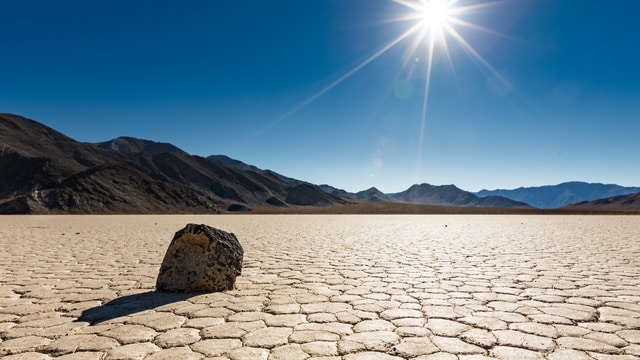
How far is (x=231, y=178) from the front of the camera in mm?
94562

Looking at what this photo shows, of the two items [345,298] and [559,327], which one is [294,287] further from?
[559,327]

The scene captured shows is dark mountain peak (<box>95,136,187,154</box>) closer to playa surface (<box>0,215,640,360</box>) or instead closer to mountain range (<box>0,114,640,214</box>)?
mountain range (<box>0,114,640,214</box>)

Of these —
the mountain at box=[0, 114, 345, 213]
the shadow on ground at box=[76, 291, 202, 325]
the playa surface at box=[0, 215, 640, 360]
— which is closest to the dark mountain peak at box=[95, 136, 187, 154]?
the mountain at box=[0, 114, 345, 213]

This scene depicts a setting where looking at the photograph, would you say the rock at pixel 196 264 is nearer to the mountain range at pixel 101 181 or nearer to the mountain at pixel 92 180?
the mountain range at pixel 101 181

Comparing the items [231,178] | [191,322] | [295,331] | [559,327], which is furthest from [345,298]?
[231,178]

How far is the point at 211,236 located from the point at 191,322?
1.35 meters

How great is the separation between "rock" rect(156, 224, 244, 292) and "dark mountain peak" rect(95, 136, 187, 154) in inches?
5575

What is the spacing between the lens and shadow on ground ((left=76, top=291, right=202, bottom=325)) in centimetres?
336

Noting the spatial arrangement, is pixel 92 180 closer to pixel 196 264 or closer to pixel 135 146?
pixel 196 264

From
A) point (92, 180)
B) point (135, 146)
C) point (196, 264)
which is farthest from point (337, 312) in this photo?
point (135, 146)

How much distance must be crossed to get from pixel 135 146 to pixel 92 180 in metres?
111

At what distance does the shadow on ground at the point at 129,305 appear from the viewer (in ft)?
11.0

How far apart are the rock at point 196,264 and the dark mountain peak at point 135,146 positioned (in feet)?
465

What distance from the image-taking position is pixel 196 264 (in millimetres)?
4379
